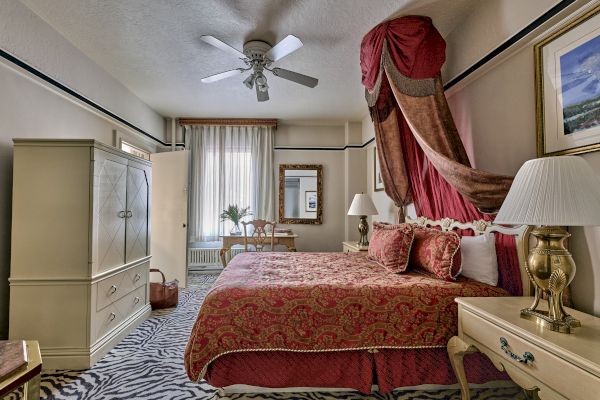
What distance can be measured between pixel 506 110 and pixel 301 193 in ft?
11.3

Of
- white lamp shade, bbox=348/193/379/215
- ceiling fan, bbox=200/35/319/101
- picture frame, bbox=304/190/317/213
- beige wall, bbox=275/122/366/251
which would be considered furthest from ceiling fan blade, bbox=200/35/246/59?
picture frame, bbox=304/190/317/213

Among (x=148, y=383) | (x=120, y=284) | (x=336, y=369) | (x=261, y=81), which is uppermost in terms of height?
(x=261, y=81)

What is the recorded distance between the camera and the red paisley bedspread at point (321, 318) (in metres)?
1.67

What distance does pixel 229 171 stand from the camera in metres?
5.00

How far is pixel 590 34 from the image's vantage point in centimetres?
139

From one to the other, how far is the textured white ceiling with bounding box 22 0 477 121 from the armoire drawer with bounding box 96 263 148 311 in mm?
2004

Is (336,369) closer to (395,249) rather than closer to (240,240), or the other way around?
(395,249)

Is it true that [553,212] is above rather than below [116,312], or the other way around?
above

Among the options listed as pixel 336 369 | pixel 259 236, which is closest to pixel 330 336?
pixel 336 369

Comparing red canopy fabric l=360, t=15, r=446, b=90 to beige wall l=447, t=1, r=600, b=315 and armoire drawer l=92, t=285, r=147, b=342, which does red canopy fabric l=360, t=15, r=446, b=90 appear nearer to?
beige wall l=447, t=1, r=600, b=315

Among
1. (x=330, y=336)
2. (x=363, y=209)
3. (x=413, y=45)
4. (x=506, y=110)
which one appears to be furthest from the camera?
(x=363, y=209)

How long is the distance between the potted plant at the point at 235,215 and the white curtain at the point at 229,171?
0.09 meters

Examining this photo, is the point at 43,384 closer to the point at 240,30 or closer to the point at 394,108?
the point at 240,30

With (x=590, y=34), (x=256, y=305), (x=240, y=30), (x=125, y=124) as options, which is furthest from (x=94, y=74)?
(x=590, y=34)
